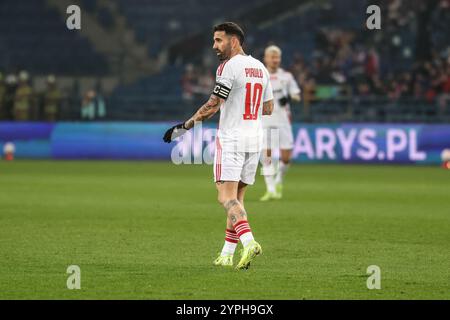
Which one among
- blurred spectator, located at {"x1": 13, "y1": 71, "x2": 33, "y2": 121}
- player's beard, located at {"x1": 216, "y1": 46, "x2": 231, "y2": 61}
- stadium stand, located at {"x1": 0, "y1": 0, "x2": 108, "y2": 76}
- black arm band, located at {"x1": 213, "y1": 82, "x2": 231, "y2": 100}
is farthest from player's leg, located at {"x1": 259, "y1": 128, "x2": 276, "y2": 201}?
stadium stand, located at {"x1": 0, "y1": 0, "x2": 108, "y2": 76}

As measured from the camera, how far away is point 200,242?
484 inches

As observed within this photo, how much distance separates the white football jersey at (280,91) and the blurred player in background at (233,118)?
852 cm

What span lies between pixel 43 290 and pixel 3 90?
2625cm

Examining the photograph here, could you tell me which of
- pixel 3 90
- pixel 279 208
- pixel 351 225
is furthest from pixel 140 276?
pixel 3 90

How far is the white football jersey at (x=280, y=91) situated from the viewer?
18984 millimetres

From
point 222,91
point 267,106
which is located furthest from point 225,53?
point 267,106

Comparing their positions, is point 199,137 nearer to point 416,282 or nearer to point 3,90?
point 3,90

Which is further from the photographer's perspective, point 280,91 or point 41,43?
point 41,43

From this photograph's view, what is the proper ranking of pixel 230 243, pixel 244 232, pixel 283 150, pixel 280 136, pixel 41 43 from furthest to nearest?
pixel 41 43 → pixel 283 150 → pixel 280 136 → pixel 230 243 → pixel 244 232

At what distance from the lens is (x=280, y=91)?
19.2 m

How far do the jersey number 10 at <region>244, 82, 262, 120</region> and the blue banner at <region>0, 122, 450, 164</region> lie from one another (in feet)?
59.8

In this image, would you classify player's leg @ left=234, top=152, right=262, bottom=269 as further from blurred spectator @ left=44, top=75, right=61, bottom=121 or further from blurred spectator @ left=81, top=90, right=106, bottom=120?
blurred spectator @ left=44, top=75, right=61, bottom=121

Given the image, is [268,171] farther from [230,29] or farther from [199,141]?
[199,141]

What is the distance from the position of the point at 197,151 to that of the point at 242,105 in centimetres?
1875
